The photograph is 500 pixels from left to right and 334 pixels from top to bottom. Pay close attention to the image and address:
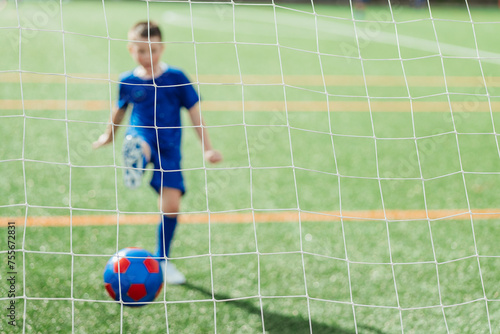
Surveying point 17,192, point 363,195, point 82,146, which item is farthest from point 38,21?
point 363,195

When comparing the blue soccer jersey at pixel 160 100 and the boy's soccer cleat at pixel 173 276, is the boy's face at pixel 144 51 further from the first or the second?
the boy's soccer cleat at pixel 173 276

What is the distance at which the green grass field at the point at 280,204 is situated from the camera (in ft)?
9.46

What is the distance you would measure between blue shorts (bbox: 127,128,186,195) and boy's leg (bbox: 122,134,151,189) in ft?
0.17

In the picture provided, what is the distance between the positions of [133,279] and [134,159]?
669 mm

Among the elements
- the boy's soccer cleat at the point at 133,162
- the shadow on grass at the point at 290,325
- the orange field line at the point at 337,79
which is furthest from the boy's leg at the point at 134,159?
the orange field line at the point at 337,79

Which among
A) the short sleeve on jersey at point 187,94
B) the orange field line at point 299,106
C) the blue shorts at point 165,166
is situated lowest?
the blue shorts at point 165,166

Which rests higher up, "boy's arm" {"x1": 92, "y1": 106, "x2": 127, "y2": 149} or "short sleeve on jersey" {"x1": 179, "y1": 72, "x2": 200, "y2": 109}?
"short sleeve on jersey" {"x1": 179, "y1": 72, "x2": 200, "y2": 109}

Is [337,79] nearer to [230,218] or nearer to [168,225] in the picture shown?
[230,218]

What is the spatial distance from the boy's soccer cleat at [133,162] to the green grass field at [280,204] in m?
0.08

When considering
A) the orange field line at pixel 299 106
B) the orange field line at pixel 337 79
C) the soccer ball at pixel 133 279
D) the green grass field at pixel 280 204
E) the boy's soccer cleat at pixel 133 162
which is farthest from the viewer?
the orange field line at pixel 337 79

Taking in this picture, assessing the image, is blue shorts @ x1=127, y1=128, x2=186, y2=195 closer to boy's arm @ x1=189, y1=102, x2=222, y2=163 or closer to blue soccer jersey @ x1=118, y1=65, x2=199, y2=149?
blue soccer jersey @ x1=118, y1=65, x2=199, y2=149

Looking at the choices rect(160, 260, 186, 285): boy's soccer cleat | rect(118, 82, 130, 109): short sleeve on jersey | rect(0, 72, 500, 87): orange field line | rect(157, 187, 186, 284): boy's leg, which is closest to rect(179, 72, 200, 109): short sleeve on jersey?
rect(118, 82, 130, 109): short sleeve on jersey

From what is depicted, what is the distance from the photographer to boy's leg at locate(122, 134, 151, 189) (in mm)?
3021

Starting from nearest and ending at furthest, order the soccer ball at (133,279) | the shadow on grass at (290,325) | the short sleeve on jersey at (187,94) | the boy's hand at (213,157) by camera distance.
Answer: the soccer ball at (133,279), the shadow on grass at (290,325), the boy's hand at (213,157), the short sleeve on jersey at (187,94)
